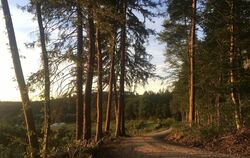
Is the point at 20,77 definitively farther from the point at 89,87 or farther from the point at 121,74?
the point at 121,74

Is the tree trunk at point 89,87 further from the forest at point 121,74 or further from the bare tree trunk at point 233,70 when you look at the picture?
the bare tree trunk at point 233,70

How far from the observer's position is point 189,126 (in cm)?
2098

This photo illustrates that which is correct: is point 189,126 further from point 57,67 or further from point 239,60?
point 57,67

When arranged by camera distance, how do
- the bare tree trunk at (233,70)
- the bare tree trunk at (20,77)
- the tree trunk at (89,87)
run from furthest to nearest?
the bare tree trunk at (233,70) < the tree trunk at (89,87) < the bare tree trunk at (20,77)

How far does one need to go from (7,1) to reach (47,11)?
4648mm

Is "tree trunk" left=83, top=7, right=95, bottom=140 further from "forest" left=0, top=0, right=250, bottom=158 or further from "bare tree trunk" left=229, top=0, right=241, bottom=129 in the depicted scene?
"bare tree trunk" left=229, top=0, right=241, bottom=129

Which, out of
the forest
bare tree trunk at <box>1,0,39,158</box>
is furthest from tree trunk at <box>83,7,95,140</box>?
bare tree trunk at <box>1,0,39,158</box>

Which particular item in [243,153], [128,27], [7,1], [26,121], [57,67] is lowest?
[243,153]

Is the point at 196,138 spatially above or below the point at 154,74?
below

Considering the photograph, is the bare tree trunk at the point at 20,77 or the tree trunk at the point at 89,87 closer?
the bare tree trunk at the point at 20,77

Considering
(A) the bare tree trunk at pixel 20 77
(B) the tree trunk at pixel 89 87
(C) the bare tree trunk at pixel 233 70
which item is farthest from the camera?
(C) the bare tree trunk at pixel 233 70

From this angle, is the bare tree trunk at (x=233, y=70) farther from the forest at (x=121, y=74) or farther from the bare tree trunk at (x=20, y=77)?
the bare tree trunk at (x=20, y=77)

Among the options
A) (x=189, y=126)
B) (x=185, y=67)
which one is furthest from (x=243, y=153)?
(x=185, y=67)

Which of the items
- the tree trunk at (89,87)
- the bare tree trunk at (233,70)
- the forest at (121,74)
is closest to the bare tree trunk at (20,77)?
the forest at (121,74)
